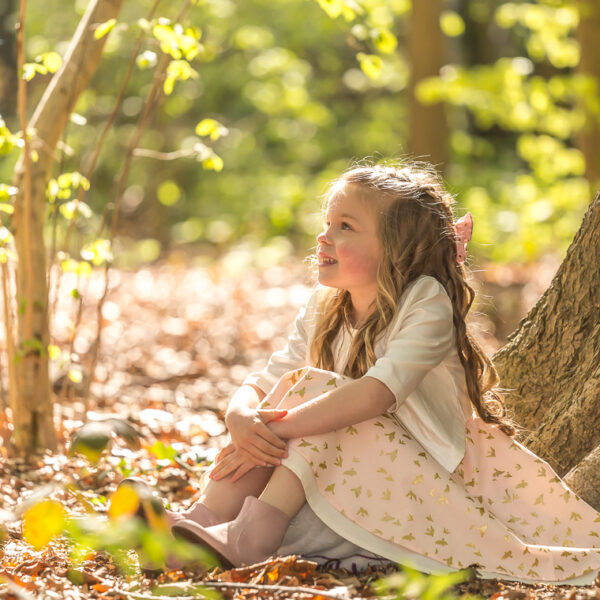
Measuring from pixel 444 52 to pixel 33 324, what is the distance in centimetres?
652

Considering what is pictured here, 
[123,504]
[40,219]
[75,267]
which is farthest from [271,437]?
[40,219]

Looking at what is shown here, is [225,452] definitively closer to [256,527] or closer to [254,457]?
[254,457]

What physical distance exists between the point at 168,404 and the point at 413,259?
279 centimetres

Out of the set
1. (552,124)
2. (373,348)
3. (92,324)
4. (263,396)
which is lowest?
(92,324)

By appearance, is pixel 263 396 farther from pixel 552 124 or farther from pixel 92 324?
pixel 552 124

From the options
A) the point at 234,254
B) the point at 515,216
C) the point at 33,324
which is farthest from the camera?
the point at 234,254

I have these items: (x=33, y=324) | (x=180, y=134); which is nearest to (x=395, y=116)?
(x=180, y=134)

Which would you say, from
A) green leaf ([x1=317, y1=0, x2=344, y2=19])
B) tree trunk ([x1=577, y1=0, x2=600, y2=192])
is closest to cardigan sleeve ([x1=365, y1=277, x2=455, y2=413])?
green leaf ([x1=317, y1=0, x2=344, y2=19])

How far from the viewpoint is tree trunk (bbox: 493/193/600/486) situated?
2.54m

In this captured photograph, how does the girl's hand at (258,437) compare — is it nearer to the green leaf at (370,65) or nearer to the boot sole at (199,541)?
the boot sole at (199,541)

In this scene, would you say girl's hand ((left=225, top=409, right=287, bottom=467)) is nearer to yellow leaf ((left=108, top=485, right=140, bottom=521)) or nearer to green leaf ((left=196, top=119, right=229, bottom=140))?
yellow leaf ((left=108, top=485, right=140, bottom=521))

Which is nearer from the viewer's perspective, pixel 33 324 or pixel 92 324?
pixel 33 324

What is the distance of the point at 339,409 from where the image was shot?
2.09m

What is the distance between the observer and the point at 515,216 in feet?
32.5
